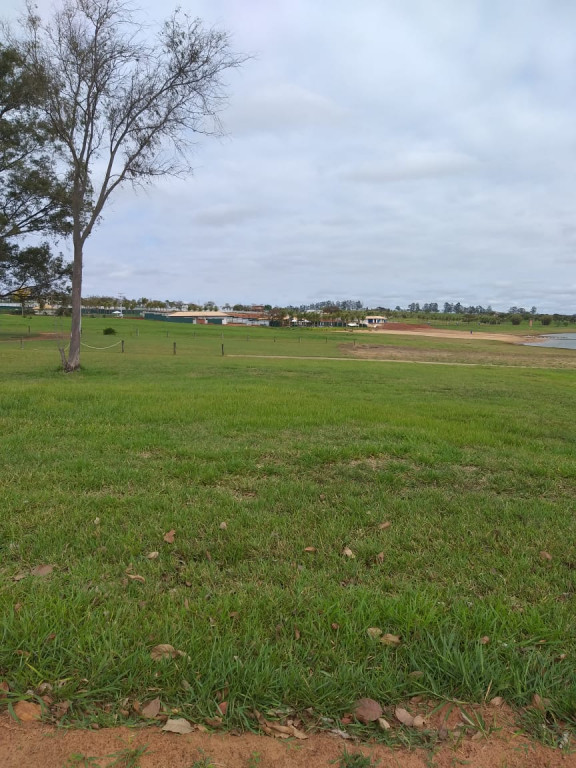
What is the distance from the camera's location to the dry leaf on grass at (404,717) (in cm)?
224

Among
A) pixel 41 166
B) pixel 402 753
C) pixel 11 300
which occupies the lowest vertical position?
pixel 402 753

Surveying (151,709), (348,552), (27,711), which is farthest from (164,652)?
(348,552)

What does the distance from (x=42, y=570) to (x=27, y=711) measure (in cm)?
123

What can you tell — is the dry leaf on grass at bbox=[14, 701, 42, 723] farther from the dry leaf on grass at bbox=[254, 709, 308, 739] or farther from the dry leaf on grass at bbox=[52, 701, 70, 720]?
the dry leaf on grass at bbox=[254, 709, 308, 739]

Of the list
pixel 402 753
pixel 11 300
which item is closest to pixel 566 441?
pixel 402 753

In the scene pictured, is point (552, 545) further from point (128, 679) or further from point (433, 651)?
point (128, 679)

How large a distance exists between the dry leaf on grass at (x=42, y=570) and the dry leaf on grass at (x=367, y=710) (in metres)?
2.23

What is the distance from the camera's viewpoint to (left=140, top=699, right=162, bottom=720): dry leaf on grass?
2.22 metres

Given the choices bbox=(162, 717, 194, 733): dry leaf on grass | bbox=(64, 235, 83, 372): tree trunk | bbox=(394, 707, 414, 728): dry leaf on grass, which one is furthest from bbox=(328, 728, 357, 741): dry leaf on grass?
bbox=(64, 235, 83, 372): tree trunk

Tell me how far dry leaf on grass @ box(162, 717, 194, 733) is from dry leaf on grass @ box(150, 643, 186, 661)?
1.12ft

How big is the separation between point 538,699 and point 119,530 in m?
3.10

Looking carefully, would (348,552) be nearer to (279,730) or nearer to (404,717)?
(404,717)

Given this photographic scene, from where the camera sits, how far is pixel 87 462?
5648 mm

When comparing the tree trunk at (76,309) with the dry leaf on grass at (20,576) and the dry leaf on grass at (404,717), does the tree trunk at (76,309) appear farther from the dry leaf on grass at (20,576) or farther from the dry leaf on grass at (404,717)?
the dry leaf on grass at (404,717)
